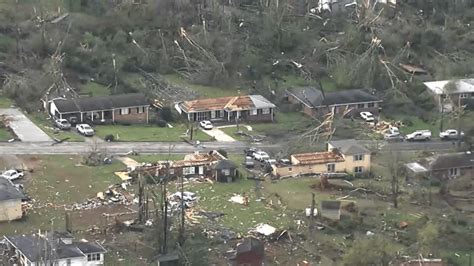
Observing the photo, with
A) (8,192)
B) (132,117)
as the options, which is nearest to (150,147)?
(132,117)

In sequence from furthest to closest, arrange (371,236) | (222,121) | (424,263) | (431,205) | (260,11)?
1. (260,11)
2. (222,121)
3. (431,205)
4. (371,236)
5. (424,263)

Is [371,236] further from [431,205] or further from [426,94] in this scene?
[426,94]

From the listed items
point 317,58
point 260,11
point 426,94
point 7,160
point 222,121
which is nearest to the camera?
point 7,160

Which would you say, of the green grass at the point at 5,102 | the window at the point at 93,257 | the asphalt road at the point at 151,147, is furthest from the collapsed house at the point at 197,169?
the green grass at the point at 5,102

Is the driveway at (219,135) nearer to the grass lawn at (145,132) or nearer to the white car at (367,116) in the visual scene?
the grass lawn at (145,132)

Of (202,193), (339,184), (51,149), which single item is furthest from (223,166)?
(51,149)

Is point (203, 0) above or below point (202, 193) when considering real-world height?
above

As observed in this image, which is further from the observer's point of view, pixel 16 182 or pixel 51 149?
pixel 51 149
